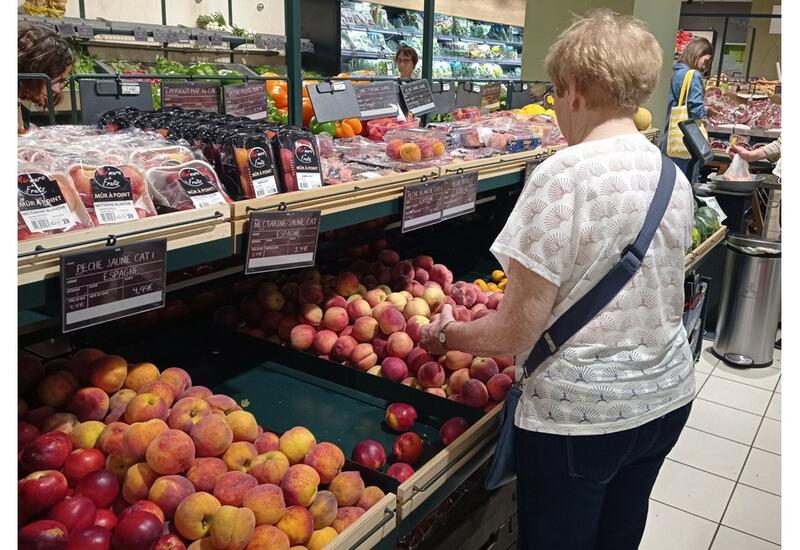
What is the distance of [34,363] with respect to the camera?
4.80 ft

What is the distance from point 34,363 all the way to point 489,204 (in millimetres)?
2229

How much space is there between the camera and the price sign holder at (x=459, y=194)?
82.7 inches

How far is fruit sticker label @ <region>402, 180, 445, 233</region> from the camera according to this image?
6.26 ft

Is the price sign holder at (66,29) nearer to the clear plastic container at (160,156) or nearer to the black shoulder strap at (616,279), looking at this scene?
the clear plastic container at (160,156)

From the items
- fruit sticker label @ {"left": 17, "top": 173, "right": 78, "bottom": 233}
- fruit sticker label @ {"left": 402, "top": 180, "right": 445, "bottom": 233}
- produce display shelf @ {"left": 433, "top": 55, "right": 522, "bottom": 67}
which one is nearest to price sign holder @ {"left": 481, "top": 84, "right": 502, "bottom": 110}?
fruit sticker label @ {"left": 402, "top": 180, "right": 445, "bottom": 233}

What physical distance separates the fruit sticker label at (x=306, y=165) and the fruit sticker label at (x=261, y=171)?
0.08 m

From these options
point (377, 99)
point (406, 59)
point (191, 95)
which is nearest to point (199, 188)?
point (191, 95)

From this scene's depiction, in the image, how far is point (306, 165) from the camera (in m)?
1.62

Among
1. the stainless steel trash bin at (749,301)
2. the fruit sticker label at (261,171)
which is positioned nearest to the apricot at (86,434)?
the fruit sticker label at (261,171)

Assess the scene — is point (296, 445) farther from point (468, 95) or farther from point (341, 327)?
point (468, 95)

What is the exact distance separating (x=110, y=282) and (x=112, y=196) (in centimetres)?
18

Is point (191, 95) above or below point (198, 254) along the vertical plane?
above

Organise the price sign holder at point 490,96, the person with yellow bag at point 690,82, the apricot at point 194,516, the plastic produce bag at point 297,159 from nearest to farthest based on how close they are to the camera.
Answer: the apricot at point 194,516 < the plastic produce bag at point 297,159 < the price sign holder at point 490,96 < the person with yellow bag at point 690,82

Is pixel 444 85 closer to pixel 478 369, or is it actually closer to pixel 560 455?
pixel 478 369
